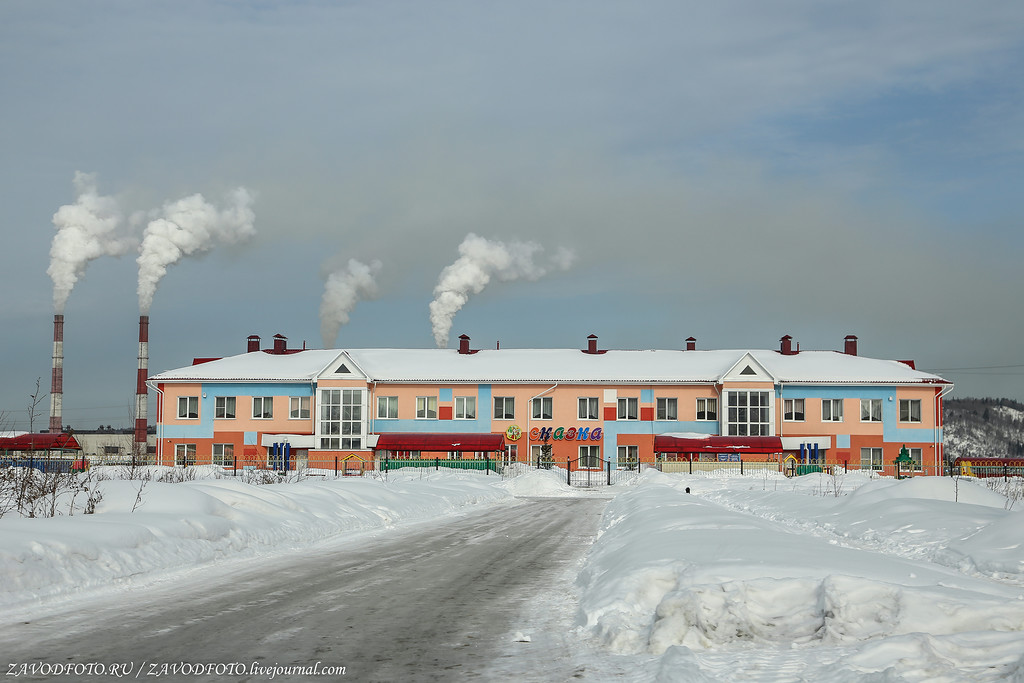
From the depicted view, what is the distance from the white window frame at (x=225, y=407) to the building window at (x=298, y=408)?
12.6 ft

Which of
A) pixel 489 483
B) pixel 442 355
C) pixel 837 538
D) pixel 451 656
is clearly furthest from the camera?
pixel 442 355

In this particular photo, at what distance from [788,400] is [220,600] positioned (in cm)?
5586

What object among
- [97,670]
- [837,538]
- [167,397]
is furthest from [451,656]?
[167,397]

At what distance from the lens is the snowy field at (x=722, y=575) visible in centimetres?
658

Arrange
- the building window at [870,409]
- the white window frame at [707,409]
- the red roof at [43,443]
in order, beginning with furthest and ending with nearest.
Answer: the white window frame at [707,409], the building window at [870,409], the red roof at [43,443]

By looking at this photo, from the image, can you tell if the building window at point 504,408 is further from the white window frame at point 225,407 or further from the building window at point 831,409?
the building window at point 831,409

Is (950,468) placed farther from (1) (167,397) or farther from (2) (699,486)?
(1) (167,397)

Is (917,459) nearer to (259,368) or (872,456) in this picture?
(872,456)

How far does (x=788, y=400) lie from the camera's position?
61031 mm

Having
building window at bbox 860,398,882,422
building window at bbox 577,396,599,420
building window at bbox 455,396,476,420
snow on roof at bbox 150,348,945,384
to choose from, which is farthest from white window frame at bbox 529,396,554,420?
building window at bbox 860,398,882,422

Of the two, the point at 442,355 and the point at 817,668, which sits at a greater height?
the point at 442,355

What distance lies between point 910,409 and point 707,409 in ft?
45.6

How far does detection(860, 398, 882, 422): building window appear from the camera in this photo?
60.4 metres

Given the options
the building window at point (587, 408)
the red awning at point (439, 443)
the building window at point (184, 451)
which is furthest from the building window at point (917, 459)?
the building window at point (184, 451)
